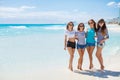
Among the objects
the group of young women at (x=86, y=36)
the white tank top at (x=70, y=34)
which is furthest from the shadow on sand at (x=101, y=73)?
the white tank top at (x=70, y=34)

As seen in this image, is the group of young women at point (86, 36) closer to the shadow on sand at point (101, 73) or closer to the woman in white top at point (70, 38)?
the woman in white top at point (70, 38)

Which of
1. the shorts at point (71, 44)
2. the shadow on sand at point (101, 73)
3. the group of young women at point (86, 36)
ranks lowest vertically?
the shadow on sand at point (101, 73)

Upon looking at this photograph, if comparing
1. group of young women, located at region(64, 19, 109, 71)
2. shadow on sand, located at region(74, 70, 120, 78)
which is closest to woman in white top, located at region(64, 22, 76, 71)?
group of young women, located at region(64, 19, 109, 71)

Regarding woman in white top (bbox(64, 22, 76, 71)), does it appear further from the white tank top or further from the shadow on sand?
the shadow on sand

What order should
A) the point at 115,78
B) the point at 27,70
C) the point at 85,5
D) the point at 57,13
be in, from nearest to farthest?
the point at 115,78, the point at 27,70, the point at 85,5, the point at 57,13

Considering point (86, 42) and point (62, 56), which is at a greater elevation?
point (86, 42)

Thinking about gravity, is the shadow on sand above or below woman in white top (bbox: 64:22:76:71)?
below

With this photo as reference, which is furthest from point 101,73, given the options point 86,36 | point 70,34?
point 70,34

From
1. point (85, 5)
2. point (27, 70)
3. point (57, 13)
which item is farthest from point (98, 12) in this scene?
point (27, 70)

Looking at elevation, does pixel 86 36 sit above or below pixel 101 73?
above

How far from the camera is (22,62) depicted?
3.87m

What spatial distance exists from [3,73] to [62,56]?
0.95 m

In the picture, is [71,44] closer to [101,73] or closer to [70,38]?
[70,38]

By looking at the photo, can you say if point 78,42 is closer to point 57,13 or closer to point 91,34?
point 91,34
